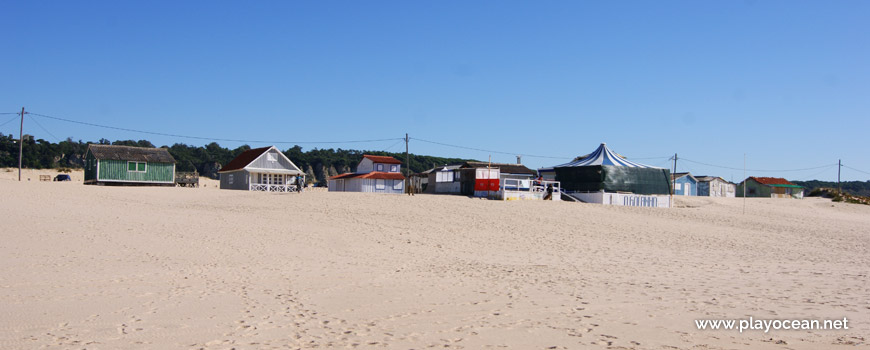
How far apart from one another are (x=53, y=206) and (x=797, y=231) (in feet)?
84.3

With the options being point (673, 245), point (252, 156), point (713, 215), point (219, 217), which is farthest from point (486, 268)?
point (252, 156)

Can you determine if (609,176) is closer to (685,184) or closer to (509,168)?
(509,168)

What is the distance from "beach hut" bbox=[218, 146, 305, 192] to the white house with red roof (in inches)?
173

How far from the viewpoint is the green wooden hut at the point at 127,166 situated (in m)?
36.6

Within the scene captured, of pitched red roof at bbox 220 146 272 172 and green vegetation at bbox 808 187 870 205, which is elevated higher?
pitched red roof at bbox 220 146 272 172

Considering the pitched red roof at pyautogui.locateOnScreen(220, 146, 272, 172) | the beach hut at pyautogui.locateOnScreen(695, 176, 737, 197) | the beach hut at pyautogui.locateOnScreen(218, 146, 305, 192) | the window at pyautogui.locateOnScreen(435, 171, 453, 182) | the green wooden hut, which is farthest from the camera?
the beach hut at pyautogui.locateOnScreen(695, 176, 737, 197)

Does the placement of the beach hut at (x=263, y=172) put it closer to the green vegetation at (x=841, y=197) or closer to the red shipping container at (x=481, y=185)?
the red shipping container at (x=481, y=185)

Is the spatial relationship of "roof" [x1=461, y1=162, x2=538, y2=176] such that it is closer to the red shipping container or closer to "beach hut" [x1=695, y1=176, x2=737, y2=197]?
the red shipping container

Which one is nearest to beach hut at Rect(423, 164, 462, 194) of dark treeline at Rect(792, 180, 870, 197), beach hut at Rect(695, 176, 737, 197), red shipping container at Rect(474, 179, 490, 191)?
red shipping container at Rect(474, 179, 490, 191)

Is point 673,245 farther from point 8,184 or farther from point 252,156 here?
point 252,156

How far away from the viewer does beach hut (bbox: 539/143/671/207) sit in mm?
31219

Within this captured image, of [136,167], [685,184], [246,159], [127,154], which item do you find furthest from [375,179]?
[685,184]

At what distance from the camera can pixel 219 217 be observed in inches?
708

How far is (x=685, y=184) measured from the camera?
5756cm
